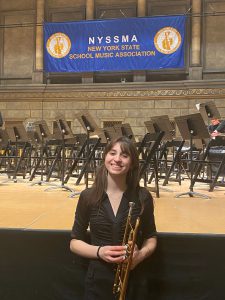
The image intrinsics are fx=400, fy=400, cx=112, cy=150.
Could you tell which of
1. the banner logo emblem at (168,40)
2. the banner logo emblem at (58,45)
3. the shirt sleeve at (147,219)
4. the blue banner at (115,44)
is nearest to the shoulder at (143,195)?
the shirt sleeve at (147,219)

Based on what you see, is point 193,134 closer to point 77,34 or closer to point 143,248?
point 143,248

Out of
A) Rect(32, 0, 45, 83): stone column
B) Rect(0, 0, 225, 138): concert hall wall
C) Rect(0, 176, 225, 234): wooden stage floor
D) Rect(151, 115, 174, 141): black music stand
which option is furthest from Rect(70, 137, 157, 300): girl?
Rect(32, 0, 45, 83): stone column

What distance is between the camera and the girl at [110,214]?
251cm

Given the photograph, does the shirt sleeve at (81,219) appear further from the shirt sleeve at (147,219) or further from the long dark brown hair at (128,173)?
the shirt sleeve at (147,219)

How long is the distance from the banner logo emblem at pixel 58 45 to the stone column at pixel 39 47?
1.53 meters

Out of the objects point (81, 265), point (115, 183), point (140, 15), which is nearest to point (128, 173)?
point (115, 183)

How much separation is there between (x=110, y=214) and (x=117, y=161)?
336 mm

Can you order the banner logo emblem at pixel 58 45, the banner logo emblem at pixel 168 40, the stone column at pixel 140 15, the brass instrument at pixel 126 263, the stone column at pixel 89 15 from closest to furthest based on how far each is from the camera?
the brass instrument at pixel 126 263, the banner logo emblem at pixel 168 40, the banner logo emblem at pixel 58 45, the stone column at pixel 140 15, the stone column at pixel 89 15

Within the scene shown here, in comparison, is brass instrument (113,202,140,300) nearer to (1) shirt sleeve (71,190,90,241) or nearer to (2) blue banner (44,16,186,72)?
(1) shirt sleeve (71,190,90,241)

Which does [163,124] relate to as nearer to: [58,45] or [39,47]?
[58,45]

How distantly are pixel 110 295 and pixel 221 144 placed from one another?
443 cm

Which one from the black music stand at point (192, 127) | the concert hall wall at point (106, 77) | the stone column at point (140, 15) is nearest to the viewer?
the black music stand at point (192, 127)

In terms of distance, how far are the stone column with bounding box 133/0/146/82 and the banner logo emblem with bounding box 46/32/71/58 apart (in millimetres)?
2842

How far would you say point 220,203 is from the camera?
16.4 feet
